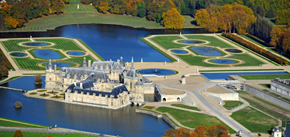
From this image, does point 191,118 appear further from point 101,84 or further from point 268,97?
point 268,97

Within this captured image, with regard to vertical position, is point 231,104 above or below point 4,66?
below

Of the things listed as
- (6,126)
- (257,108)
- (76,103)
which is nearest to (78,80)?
(76,103)

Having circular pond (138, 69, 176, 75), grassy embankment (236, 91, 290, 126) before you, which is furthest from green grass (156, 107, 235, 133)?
circular pond (138, 69, 176, 75)

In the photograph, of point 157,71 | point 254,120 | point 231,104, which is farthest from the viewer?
point 157,71

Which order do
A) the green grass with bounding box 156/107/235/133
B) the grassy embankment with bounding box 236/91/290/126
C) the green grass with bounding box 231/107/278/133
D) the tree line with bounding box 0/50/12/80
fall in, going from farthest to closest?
the tree line with bounding box 0/50/12/80, the grassy embankment with bounding box 236/91/290/126, the green grass with bounding box 156/107/235/133, the green grass with bounding box 231/107/278/133

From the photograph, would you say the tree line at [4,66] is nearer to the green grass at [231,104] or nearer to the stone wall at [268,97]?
the green grass at [231,104]

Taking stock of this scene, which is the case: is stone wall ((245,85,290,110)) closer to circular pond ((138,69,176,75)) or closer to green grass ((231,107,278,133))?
green grass ((231,107,278,133))

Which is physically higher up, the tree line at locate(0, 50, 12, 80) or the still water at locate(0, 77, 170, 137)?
the tree line at locate(0, 50, 12, 80)

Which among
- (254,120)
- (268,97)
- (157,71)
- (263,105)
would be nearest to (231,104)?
(263,105)
